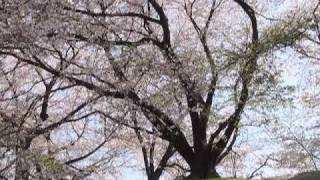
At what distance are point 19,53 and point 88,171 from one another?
6.33m

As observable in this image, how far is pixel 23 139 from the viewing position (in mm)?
12555

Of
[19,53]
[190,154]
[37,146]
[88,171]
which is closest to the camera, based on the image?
[19,53]

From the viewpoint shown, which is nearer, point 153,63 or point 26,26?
point 26,26

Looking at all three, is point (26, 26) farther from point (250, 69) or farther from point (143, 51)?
point (250, 69)

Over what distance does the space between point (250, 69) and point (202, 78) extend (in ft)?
3.96

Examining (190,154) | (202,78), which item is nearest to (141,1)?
(202,78)

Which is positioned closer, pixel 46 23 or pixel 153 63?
pixel 46 23

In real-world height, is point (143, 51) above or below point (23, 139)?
above

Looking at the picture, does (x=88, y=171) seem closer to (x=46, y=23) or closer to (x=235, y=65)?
(x=235, y=65)

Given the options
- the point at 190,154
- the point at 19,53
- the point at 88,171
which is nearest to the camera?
the point at 19,53

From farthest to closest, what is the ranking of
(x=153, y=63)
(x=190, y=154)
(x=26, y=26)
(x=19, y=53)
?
(x=190, y=154) < (x=153, y=63) < (x=19, y=53) < (x=26, y=26)

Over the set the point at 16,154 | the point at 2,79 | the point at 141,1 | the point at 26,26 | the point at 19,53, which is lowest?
the point at 16,154

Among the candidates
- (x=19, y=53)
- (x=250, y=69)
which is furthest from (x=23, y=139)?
(x=250, y=69)

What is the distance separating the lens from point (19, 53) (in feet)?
39.7
